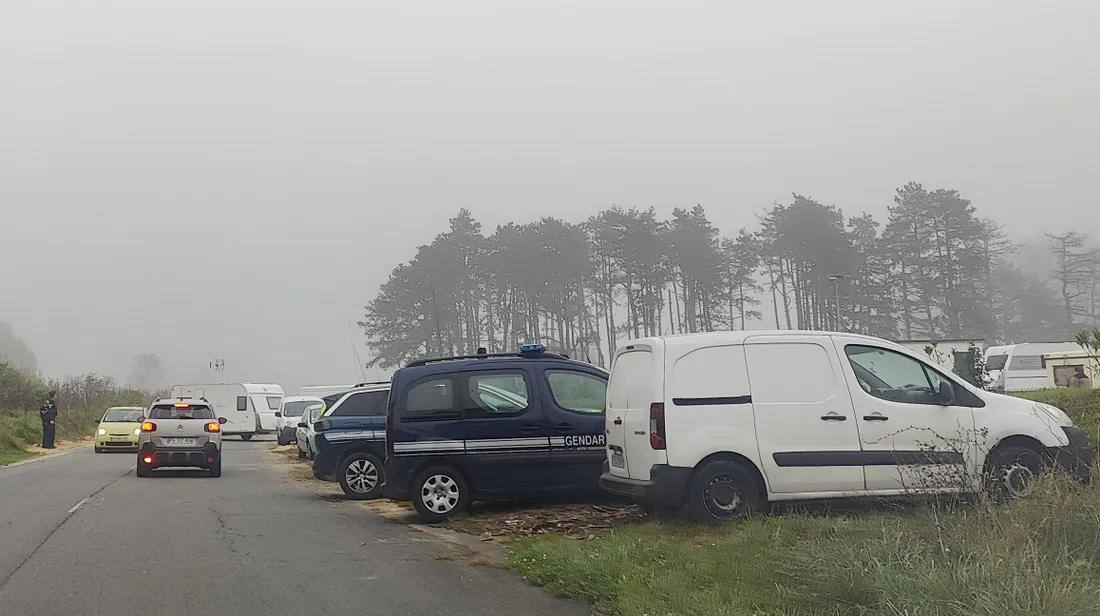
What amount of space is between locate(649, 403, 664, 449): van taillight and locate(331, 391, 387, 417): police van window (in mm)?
7654

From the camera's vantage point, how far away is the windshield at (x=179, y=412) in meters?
20.5

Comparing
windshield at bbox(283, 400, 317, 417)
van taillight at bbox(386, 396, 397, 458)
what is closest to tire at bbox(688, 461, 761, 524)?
van taillight at bbox(386, 396, 397, 458)

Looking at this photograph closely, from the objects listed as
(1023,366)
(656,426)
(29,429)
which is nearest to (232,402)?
(29,429)

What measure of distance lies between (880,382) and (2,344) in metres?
147

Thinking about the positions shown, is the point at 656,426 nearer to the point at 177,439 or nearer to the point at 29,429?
the point at 177,439

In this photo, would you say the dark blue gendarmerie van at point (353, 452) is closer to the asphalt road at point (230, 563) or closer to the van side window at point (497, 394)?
the asphalt road at point (230, 563)

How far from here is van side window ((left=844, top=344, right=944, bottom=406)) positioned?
977 centimetres

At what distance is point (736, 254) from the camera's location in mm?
49312

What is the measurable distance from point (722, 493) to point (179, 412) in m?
14.6

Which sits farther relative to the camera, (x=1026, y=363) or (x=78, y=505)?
(x=1026, y=363)

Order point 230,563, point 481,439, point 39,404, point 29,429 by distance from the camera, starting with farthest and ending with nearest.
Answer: point 39,404
point 29,429
point 481,439
point 230,563

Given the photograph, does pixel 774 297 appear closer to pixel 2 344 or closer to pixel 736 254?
pixel 736 254

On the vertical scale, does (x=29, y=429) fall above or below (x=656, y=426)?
above

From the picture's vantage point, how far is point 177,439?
2038 cm
